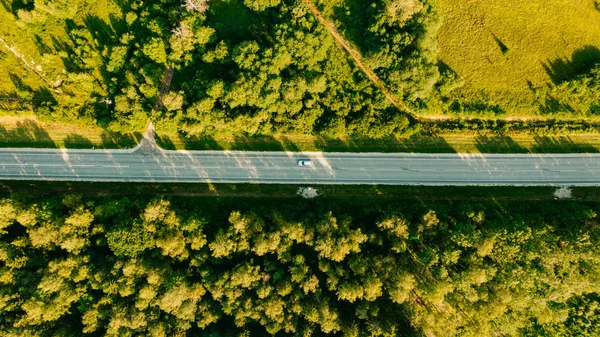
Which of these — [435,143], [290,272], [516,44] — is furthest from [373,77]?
[290,272]

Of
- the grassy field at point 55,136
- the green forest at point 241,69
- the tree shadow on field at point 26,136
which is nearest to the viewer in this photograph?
the green forest at point 241,69

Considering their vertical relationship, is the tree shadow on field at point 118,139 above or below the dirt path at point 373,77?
above

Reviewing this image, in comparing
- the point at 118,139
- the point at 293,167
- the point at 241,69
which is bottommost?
the point at 293,167

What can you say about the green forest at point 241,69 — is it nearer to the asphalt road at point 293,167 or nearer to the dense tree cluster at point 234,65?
the dense tree cluster at point 234,65

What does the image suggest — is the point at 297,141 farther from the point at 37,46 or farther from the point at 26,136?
the point at 37,46

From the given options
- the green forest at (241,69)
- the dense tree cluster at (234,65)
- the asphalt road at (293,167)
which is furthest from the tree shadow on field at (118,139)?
the dense tree cluster at (234,65)

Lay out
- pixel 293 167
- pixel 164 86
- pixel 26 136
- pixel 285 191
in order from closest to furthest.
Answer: pixel 164 86 → pixel 293 167 → pixel 285 191 → pixel 26 136

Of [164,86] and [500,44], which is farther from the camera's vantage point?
[164,86]
